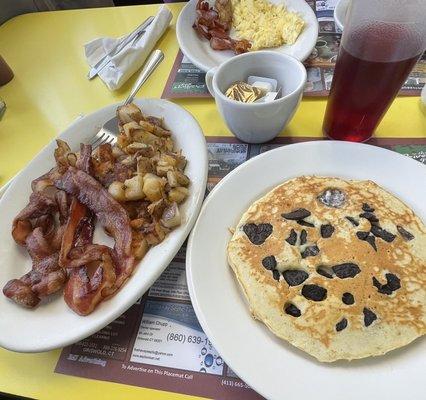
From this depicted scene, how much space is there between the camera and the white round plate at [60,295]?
766 mm

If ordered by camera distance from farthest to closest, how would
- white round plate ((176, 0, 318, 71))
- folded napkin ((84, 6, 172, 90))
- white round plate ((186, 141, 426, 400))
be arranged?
folded napkin ((84, 6, 172, 90)) < white round plate ((176, 0, 318, 71)) < white round plate ((186, 141, 426, 400))

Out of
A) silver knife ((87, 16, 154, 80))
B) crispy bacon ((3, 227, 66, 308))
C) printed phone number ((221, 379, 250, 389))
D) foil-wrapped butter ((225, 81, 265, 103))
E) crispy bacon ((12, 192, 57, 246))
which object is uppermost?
foil-wrapped butter ((225, 81, 265, 103))

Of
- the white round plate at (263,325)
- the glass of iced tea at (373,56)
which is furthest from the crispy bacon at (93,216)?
the glass of iced tea at (373,56)

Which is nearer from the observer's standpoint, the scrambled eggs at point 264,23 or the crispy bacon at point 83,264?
the crispy bacon at point 83,264

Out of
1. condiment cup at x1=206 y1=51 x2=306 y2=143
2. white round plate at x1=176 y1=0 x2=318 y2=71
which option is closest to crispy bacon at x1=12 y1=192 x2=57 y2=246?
condiment cup at x1=206 y1=51 x2=306 y2=143

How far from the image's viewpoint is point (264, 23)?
4.84 ft

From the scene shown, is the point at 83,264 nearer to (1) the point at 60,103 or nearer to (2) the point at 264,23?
(1) the point at 60,103

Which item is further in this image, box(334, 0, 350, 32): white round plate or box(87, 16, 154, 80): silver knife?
box(87, 16, 154, 80): silver knife

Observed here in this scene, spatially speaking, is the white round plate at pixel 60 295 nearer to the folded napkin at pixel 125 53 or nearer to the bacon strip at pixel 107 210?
the bacon strip at pixel 107 210

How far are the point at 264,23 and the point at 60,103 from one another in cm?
96

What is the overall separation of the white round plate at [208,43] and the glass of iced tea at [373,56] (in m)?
0.38

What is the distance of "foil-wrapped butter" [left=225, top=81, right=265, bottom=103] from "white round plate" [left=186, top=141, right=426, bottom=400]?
0.20m

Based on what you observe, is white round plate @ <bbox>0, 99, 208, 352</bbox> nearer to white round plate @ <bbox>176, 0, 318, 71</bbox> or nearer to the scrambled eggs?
white round plate @ <bbox>176, 0, 318, 71</bbox>

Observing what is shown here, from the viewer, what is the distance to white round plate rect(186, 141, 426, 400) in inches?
25.2
